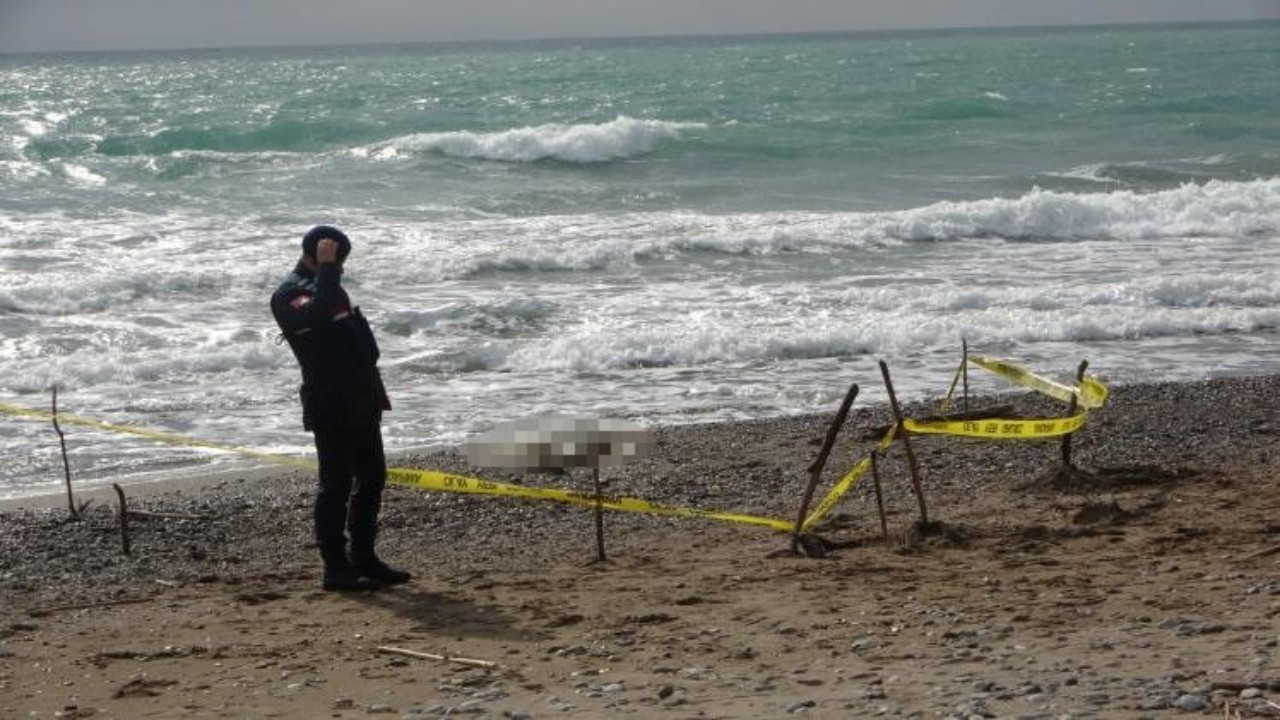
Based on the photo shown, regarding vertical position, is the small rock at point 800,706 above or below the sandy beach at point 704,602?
above

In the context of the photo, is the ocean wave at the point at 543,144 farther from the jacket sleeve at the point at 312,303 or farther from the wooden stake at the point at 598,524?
the jacket sleeve at the point at 312,303

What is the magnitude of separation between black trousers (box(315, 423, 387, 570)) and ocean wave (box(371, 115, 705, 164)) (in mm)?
25618

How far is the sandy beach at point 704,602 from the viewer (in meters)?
5.57

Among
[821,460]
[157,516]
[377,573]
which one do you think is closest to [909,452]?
[821,460]

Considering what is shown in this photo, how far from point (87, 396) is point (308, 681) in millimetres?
7967

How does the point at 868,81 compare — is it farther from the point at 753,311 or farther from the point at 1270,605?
the point at 1270,605

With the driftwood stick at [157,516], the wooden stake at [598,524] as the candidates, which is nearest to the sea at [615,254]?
the driftwood stick at [157,516]

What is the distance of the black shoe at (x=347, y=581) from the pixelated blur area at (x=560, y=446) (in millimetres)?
1275

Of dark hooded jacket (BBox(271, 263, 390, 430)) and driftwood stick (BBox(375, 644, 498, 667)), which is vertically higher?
dark hooded jacket (BBox(271, 263, 390, 430))

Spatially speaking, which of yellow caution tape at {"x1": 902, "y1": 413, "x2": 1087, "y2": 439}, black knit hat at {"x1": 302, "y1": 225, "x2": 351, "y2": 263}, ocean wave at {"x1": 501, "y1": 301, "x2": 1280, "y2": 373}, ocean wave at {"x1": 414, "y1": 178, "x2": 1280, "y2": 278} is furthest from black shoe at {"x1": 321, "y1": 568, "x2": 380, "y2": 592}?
ocean wave at {"x1": 414, "y1": 178, "x2": 1280, "y2": 278}

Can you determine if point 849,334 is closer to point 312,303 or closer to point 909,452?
point 909,452

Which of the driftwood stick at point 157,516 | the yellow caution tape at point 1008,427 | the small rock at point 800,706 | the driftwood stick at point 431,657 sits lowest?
the driftwood stick at point 157,516

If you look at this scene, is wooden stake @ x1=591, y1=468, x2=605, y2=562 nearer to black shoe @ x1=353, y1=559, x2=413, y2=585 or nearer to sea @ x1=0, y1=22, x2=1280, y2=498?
black shoe @ x1=353, y1=559, x2=413, y2=585

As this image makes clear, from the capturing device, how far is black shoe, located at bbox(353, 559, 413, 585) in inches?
292
